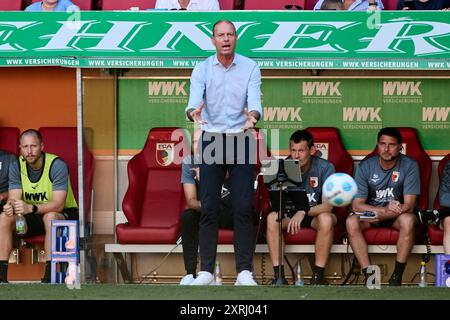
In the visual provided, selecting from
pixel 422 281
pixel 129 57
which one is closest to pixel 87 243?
pixel 129 57

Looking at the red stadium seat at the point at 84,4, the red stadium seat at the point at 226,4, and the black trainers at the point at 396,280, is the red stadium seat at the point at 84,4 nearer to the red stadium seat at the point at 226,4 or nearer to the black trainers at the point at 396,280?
the red stadium seat at the point at 226,4

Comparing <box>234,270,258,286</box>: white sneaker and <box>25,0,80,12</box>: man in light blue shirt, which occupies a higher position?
<box>25,0,80,12</box>: man in light blue shirt

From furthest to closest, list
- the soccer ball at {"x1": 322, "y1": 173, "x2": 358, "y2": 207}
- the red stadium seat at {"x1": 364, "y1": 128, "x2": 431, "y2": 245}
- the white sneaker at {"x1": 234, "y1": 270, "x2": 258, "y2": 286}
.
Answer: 1. the red stadium seat at {"x1": 364, "y1": 128, "x2": 431, "y2": 245}
2. the soccer ball at {"x1": 322, "y1": 173, "x2": 358, "y2": 207}
3. the white sneaker at {"x1": 234, "y1": 270, "x2": 258, "y2": 286}

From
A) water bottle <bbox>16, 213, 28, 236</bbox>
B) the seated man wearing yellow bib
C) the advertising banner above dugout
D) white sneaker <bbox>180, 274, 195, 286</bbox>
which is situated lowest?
white sneaker <bbox>180, 274, 195, 286</bbox>

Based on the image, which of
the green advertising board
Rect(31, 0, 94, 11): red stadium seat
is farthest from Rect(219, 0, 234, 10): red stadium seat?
Rect(31, 0, 94, 11): red stadium seat

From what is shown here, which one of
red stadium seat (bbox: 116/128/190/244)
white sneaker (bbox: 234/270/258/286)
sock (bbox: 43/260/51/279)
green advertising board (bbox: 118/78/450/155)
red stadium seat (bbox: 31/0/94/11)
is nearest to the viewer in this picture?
white sneaker (bbox: 234/270/258/286)

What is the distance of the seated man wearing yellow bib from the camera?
11.4 meters

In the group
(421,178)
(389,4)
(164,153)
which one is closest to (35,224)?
(164,153)

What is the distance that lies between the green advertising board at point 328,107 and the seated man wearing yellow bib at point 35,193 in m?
0.91

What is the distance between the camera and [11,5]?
1288 cm

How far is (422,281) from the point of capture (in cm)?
1127

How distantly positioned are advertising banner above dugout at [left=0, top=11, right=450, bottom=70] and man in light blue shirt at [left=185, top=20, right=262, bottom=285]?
82 centimetres

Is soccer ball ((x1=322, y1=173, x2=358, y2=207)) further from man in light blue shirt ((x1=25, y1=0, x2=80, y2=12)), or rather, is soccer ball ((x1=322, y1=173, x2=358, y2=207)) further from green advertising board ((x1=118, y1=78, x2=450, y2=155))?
man in light blue shirt ((x1=25, y1=0, x2=80, y2=12))

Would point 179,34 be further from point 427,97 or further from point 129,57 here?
point 427,97
